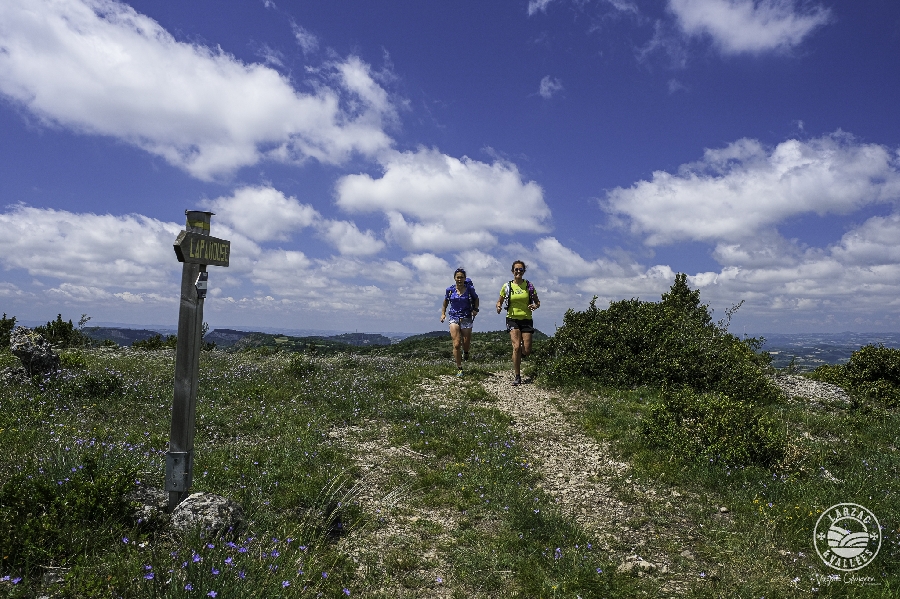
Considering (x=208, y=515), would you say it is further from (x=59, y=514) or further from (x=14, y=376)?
(x=14, y=376)

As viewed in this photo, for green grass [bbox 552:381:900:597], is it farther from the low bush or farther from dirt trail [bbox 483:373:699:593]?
the low bush

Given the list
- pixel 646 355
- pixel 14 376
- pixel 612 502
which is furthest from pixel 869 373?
Answer: pixel 14 376

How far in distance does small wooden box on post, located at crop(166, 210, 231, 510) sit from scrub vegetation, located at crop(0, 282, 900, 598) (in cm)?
43

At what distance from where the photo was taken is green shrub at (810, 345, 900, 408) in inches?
578

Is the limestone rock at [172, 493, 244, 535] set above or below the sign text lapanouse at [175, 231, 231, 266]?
below

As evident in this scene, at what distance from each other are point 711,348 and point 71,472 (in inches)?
561

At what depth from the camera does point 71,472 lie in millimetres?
5227

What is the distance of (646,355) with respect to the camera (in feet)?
44.3

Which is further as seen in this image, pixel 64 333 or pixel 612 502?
pixel 64 333

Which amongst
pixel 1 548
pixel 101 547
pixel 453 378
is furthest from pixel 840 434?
pixel 1 548

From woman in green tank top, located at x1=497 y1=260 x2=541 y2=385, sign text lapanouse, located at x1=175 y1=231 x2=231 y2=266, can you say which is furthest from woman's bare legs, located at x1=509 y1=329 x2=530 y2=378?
sign text lapanouse, located at x1=175 y1=231 x2=231 y2=266

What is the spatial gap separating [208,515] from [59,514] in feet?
4.19

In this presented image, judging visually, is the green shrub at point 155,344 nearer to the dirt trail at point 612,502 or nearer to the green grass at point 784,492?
the dirt trail at point 612,502

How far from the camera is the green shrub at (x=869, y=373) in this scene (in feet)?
48.1
